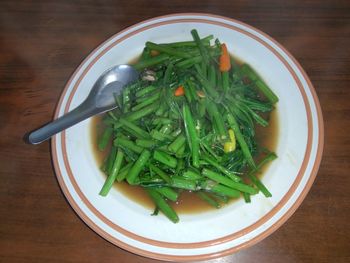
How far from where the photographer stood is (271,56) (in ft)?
6.74

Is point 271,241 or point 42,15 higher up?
point 271,241

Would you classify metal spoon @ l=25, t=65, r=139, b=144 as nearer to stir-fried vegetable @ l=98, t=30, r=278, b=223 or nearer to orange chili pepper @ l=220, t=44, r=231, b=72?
stir-fried vegetable @ l=98, t=30, r=278, b=223

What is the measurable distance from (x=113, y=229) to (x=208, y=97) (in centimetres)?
82

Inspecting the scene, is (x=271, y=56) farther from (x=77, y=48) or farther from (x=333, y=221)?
(x=77, y=48)

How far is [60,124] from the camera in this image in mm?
1867

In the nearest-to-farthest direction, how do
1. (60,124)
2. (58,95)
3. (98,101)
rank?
1. (60,124)
2. (98,101)
3. (58,95)

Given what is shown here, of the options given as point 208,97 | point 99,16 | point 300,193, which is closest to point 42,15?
point 99,16

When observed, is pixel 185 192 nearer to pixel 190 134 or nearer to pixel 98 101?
pixel 190 134

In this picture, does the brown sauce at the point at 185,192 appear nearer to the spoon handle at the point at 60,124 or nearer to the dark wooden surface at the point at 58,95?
the spoon handle at the point at 60,124

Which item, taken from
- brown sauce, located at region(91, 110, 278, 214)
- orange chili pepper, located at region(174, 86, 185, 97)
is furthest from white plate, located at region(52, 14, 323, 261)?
orange chili pepper, located at region(174, 86, 185, 97)

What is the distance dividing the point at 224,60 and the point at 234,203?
0.85 m

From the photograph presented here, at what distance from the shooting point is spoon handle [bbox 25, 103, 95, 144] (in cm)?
184

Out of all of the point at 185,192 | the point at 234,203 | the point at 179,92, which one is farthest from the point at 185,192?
the point at 179,92

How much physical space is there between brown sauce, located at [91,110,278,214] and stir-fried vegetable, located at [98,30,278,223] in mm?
31
